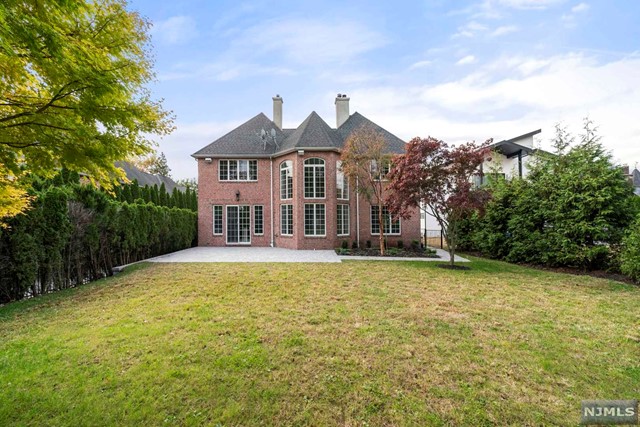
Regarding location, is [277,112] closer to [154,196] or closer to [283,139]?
[283,139]

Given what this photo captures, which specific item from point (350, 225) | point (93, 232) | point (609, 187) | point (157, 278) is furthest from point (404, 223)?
point (93, 232)

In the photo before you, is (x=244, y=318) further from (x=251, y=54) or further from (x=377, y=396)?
(x=251, y=54)

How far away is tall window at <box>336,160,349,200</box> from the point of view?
1617 centimetres

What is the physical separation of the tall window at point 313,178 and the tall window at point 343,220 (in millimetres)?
1494

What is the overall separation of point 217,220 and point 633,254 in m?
18.4

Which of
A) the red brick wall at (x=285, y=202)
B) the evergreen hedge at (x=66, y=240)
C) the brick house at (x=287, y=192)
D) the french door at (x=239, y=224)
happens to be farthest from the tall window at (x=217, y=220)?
the evergreen hedge at (x=66, y=240)

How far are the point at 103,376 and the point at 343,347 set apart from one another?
2787mm

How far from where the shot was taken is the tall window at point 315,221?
15.9 metres

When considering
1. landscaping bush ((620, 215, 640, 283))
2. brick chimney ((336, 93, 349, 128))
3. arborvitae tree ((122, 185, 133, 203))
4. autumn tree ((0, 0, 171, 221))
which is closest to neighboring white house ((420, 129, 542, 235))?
landscaping bush ((620, 215, 640, 283))

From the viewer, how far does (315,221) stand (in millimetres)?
15867

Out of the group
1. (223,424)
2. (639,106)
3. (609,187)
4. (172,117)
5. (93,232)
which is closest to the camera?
(223,424)

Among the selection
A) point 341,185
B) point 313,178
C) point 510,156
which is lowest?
point 341,185

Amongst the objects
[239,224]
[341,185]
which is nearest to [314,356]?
→ [341,185]

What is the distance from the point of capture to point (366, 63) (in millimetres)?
12328
